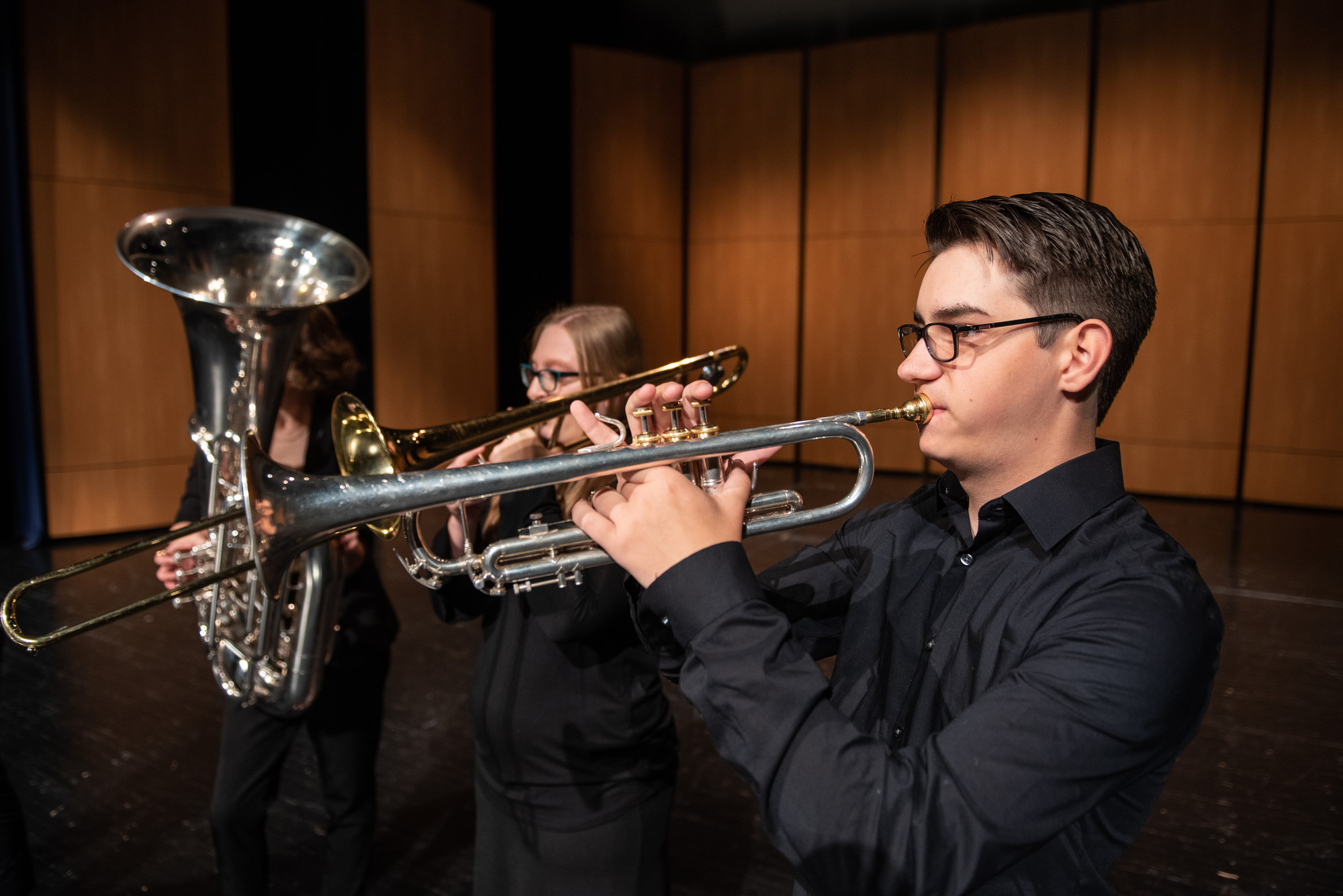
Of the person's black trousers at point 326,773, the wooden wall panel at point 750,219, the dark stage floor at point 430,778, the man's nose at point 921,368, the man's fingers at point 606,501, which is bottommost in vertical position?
the dark stage floor at point 430,778

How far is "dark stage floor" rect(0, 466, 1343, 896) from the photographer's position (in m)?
2.74

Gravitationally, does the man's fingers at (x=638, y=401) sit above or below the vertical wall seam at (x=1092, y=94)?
below

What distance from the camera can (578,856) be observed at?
1.76m

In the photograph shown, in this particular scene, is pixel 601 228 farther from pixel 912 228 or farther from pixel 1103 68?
pixel 1103 68

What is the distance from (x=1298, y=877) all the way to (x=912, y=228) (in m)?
7.44

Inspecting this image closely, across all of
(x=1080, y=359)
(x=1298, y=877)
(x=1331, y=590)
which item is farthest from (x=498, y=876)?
(x=1331, y=590)

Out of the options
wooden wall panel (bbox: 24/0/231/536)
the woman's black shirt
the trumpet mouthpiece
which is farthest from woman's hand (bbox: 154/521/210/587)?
wooden wall panel (bbox: 24/0/231/536)

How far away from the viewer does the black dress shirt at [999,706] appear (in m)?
0.91

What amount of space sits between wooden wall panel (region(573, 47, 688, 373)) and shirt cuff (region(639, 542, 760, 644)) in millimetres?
8871

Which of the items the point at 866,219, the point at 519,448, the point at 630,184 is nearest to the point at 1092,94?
the point at 866,219

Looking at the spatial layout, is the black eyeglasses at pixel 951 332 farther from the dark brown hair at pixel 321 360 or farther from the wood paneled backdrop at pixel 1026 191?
the wood paneled backdrop at pixel 1026 191

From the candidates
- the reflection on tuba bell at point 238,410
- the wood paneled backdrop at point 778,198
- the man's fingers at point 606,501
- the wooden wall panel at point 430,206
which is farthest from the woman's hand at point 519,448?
the wood paneled backdrop at point 778,198

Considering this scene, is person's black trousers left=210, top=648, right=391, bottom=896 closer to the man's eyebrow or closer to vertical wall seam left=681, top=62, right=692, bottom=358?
the man's eyebrow

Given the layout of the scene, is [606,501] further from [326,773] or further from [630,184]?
[630,184]
